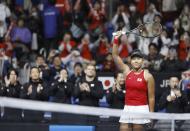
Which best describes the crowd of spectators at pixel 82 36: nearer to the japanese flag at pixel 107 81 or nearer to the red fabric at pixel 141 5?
the red fabric at pixel 141 5

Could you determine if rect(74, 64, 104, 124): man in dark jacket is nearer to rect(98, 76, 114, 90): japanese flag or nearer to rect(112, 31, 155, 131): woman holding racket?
rect(98, 76, 114, 90): japanese flag

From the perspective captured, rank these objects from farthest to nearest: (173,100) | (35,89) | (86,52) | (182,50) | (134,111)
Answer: (182,50)
(86,52)
(35,89)
(173,100)
(134,111)

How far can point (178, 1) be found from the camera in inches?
808

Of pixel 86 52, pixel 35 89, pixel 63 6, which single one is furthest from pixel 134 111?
pixel 63 6

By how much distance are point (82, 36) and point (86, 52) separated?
1112 mm

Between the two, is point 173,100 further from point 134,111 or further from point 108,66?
point 108,66

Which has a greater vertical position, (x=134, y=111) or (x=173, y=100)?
(x=173, y=100)

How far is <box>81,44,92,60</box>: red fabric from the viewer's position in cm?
1830

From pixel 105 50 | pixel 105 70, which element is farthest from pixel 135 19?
pixel 105 70

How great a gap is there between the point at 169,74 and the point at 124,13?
3620mm

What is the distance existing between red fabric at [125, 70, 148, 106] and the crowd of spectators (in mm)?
3853

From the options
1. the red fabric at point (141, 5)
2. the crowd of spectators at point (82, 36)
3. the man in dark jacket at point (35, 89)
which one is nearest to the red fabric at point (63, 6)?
the crowd of spectators at point (82, 36)

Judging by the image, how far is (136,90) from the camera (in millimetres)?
11352

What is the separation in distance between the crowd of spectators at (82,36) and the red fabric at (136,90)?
3853 mm
